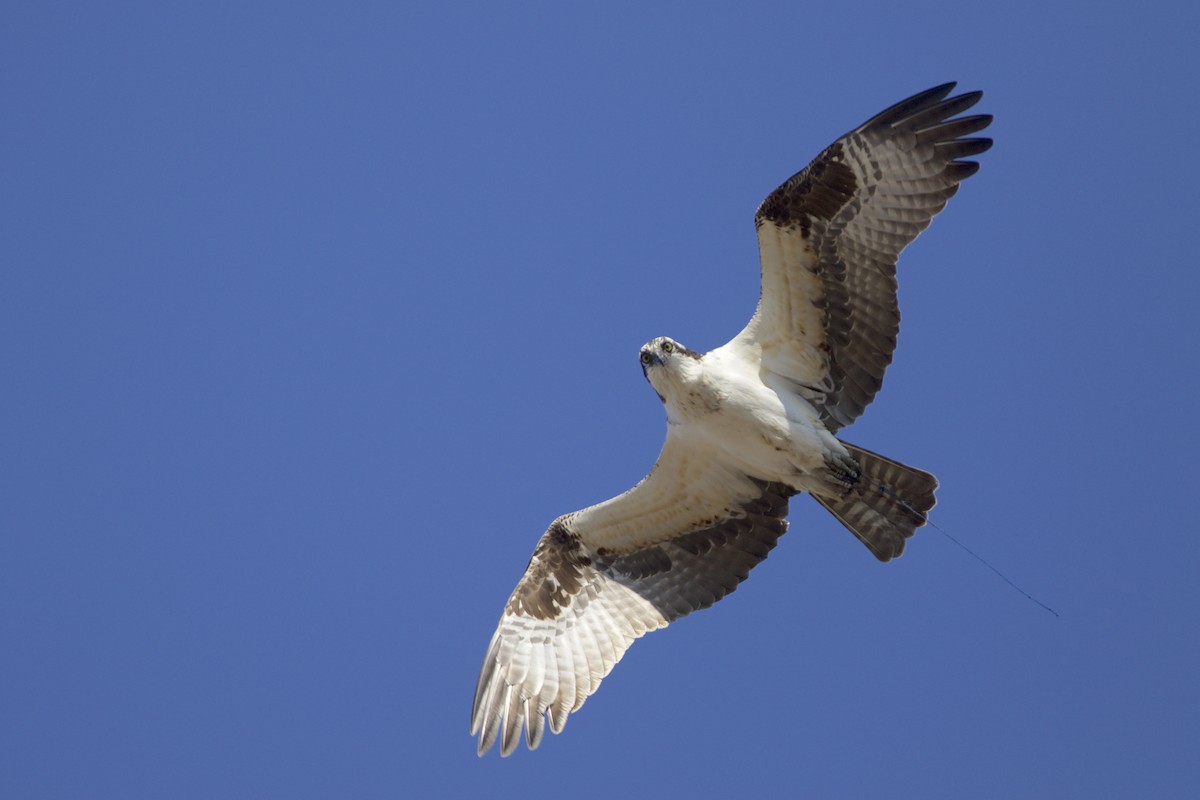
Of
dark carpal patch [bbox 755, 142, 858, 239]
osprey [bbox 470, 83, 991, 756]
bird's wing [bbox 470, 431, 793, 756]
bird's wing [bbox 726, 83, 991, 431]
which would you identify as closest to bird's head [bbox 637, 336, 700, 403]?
osprey [bbox 470, 83, 991, 756]

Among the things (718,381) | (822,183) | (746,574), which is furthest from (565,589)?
(822,183)

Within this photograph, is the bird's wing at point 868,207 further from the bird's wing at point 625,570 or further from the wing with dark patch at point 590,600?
the wing with dark patch at point 590,600

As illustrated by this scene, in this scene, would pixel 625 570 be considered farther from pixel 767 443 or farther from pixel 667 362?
pixel 667 362

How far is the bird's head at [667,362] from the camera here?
10789 mm

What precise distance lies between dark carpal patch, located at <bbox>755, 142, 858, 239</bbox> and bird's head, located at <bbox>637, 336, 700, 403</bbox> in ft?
3.87

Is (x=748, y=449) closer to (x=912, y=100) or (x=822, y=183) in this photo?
(x=822, y=183)

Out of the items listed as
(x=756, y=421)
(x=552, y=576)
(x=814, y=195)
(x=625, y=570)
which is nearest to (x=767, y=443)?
(x=756, y=421)

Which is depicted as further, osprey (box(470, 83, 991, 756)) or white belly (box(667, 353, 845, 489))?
white belly (box(667, 353, 845, 489))

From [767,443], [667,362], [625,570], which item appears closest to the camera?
[667,362]

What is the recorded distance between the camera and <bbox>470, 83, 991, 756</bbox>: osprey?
A: 10805 mm

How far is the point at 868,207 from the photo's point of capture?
10828 millimetres

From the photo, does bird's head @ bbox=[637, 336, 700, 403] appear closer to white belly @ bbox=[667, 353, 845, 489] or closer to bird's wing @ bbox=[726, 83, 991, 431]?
white belly @ bbox=[667, 353, 845, 489]

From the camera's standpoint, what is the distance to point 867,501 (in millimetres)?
10961

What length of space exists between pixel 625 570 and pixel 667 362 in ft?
6.87
